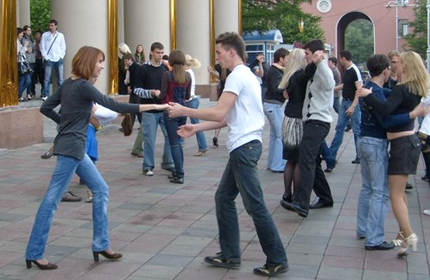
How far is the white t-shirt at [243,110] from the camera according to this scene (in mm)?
5551

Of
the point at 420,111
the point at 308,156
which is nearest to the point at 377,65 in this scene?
the point at 420,111

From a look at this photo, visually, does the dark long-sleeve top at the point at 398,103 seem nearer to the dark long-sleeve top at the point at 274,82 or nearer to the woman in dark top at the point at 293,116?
the woman in dark top at the point at 293,116

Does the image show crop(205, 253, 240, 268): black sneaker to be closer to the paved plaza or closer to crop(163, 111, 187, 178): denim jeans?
the paved plaza

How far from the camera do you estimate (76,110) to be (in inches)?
229

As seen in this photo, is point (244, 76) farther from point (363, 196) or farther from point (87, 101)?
point (363, 196)

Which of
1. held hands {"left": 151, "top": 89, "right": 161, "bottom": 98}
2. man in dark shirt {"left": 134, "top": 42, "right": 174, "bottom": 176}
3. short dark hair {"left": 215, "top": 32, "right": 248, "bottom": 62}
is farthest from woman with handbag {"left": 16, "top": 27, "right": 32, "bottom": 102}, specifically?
short dark hair {"left": 215, "top": 32, "right": 248, "bottom": 62}

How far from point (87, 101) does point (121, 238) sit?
1665 millimetres

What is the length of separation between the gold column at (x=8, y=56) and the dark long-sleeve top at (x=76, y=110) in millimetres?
7469

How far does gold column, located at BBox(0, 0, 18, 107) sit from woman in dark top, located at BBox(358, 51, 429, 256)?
8.33 m

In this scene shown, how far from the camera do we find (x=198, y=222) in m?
7.58

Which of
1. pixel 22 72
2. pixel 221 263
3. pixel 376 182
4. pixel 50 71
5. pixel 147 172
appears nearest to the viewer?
pixel 221 263

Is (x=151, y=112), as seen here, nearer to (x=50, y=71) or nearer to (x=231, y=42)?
(x=231, y=42)

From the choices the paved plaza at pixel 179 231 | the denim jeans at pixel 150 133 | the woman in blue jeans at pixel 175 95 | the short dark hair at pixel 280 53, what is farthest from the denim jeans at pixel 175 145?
the short dark hair at pixel 280 53

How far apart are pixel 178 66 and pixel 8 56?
452 centimetres
